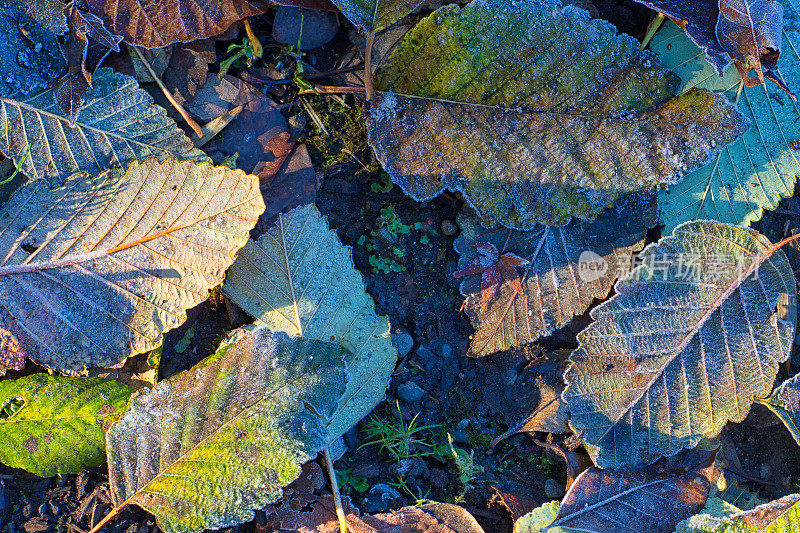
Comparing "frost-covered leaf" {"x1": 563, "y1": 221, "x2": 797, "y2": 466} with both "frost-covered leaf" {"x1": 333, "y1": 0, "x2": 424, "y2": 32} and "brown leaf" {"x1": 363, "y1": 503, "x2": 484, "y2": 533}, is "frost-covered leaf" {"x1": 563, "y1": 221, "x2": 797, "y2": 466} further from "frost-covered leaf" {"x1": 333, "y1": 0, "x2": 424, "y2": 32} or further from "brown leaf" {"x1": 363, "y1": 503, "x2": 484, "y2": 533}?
"frost-covered leaf" {"x1": 333, "y1": 0, "x2": 424, "y2": 32}

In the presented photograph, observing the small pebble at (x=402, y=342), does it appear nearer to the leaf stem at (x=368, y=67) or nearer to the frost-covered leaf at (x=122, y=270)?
the frost-covered leaf at (x=122, y=270)

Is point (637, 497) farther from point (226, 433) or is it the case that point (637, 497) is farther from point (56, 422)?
point (56, 422)

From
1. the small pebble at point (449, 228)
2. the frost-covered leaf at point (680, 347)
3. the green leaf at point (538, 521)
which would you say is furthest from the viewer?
the small pebble at point (449, 228)

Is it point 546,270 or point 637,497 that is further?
point 546,270

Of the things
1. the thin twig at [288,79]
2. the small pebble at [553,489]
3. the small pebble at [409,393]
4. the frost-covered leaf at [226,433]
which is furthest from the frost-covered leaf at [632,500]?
the thin twig at [288,79]

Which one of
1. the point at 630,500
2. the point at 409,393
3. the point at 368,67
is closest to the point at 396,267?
the point at 409,393
